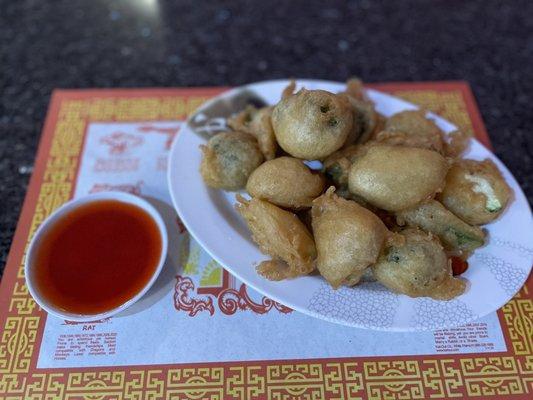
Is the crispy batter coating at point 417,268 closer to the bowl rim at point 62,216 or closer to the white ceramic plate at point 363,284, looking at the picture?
the white ceramic plate at point 363,284

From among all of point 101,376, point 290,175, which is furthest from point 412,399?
point 101,376

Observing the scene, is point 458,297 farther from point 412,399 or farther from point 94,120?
point 94,120

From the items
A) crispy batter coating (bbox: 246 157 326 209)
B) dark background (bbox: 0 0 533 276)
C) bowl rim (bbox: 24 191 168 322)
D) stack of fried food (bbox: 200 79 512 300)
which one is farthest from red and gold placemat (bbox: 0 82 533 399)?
dark background (bbox: 0 0 533 276)

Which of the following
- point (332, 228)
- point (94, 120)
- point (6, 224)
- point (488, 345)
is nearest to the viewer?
point (332, 228)

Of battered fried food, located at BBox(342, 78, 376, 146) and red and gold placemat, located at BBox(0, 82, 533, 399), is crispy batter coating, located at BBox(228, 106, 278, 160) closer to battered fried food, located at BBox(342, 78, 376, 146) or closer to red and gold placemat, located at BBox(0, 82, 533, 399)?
battered fried food, located at BBox(342, 78, 376, 146)

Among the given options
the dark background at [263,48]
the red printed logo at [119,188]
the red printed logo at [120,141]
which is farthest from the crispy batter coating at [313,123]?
the dark background at [263,48]

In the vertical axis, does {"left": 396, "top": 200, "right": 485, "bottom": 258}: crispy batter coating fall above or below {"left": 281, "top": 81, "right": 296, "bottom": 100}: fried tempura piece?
below

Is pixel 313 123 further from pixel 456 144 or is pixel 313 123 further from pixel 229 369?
pixel 229 369
